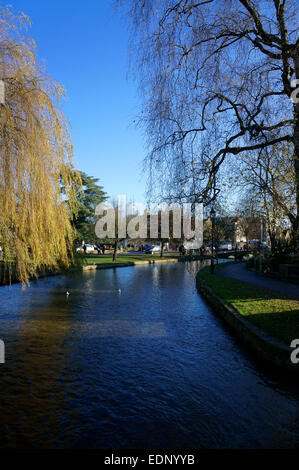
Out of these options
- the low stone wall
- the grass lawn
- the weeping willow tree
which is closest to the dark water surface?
the low stone wall

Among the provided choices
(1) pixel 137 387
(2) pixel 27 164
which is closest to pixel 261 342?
(1) pixel 137 387

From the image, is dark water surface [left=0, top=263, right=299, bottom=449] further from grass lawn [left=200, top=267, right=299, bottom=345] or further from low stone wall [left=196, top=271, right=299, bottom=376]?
grass lawn [left=200, top=267, right=299, bottom=345]

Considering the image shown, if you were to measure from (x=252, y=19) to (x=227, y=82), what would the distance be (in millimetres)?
1337

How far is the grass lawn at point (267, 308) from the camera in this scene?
7223 mm

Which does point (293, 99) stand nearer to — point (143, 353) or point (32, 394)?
point (143, 353)

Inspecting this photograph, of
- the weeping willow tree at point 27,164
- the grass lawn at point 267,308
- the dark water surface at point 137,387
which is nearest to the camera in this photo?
the dark water surface at point 137,387

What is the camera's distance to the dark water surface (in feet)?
13.7

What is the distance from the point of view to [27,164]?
232 inches

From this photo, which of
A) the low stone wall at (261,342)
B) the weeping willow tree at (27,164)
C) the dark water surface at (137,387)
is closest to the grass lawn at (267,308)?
the low stone wall at (261,342)

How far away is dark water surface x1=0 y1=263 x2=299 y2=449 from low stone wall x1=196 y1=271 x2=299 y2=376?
9.2 inches

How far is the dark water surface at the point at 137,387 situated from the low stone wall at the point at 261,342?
0.23 meters

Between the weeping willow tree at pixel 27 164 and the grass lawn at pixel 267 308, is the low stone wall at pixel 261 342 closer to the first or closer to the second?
the grass lawn at pixel 267 308

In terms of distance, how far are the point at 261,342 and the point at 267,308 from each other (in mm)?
3079
